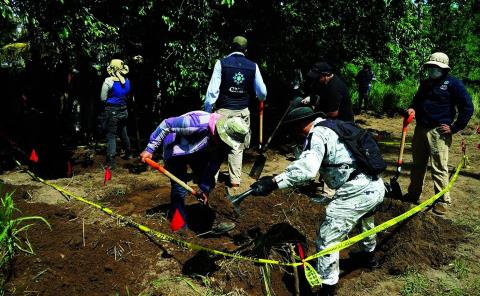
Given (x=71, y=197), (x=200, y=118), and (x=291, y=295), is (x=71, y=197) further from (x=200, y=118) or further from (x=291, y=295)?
(x=291, y=295)

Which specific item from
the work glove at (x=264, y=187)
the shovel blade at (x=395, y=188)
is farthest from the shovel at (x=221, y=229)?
the shovel blade at (x=395, y=188)

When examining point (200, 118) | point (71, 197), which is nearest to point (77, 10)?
point (71, 197)

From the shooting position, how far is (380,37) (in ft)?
26.2

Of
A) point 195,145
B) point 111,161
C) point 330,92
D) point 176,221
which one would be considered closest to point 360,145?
point 195,145

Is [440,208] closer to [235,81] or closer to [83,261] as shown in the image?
[235,81]

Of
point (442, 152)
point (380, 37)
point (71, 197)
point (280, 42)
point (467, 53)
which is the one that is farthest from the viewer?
point (467, 53)

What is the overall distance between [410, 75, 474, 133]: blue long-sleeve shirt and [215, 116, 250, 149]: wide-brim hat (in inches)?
111

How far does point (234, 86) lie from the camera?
5105 millimetres

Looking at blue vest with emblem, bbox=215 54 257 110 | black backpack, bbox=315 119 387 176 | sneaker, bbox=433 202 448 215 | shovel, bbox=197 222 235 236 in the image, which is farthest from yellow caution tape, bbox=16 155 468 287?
blue vest with emblem, bbox=215 54 257 110

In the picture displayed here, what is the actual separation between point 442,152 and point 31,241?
190 inches

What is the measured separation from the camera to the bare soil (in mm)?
3373

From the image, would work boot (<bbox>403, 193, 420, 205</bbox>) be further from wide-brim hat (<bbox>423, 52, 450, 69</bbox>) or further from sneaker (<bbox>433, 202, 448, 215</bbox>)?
wide-brim hat (<bbox>423, 52, 450, 69</bbox>)

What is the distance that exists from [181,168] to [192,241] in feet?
Result: 2.50

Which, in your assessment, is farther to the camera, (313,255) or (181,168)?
(181,168)
